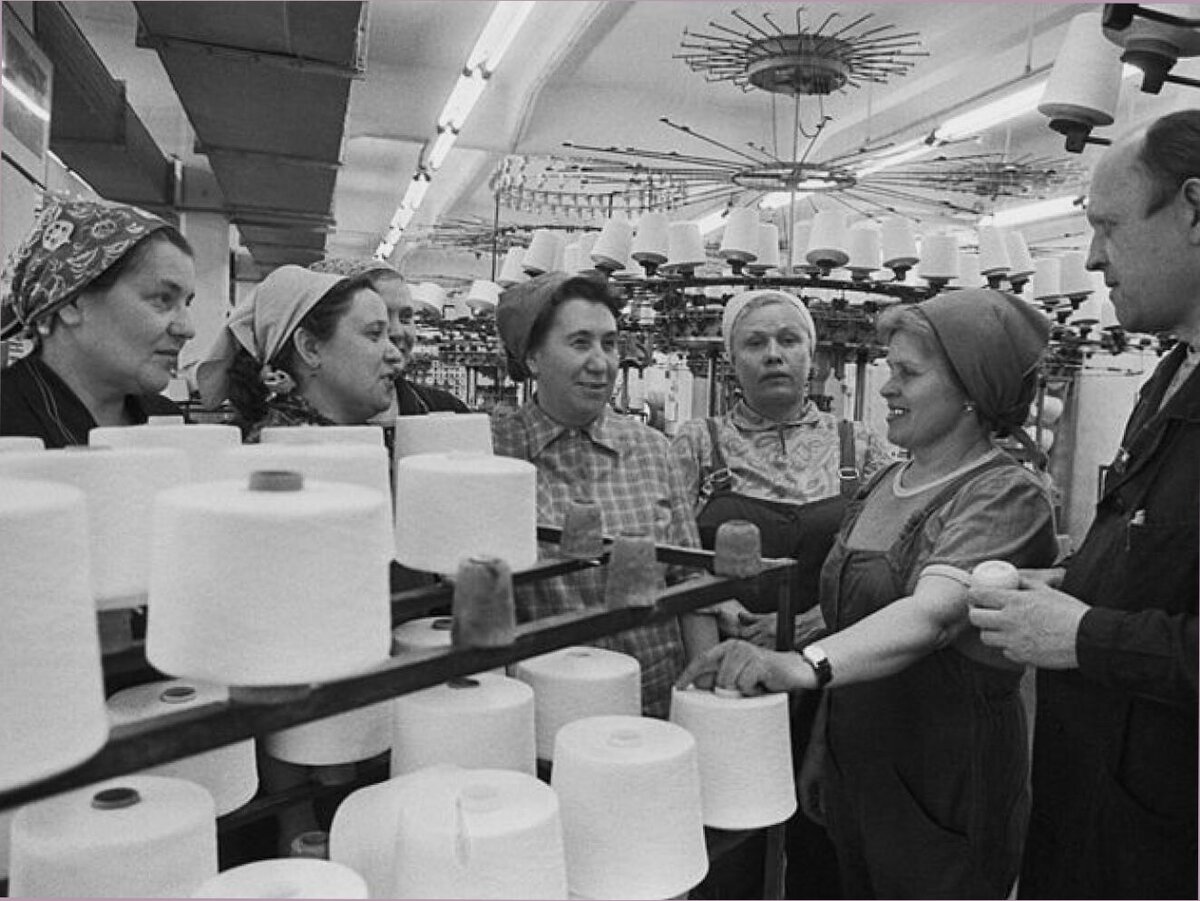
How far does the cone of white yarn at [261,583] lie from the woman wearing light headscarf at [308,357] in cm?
107

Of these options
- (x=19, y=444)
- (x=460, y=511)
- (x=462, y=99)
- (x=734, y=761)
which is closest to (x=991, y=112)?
(x=462, y=99)

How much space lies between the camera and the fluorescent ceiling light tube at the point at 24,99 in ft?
9.39

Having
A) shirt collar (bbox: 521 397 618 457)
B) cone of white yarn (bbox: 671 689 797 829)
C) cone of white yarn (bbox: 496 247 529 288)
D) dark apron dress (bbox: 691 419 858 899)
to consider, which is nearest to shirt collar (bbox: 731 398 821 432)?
dark apron dress (bbox: 691 419 858 899)

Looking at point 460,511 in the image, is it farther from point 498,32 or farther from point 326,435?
point 498,32

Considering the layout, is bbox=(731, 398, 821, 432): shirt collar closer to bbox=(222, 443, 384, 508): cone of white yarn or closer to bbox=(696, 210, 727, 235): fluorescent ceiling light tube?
bbox=(222, 443, 384, 508): cone of white yarn

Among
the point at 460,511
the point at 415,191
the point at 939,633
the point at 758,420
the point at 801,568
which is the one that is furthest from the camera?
the point at 415,191

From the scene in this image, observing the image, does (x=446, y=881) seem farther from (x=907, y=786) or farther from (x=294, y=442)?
(x=907, y=786)

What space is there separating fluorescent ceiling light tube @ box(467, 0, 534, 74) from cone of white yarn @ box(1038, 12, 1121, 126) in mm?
2503

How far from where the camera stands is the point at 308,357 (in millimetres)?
1812

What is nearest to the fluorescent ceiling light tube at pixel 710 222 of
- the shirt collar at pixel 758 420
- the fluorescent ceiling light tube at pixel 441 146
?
the fluorescent ceiling light tube at pixel 441 146

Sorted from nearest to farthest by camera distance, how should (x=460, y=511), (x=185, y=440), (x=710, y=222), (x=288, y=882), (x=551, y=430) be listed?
(x=288, y=882)
(x=460, y=511)
(x=185, y=440)
(x=551, y=430)
(x=710, y=222)

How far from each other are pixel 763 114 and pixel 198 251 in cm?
492

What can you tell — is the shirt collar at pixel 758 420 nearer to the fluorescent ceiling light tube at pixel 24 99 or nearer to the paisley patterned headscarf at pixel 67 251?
the paisley patterned headscarf at pixel 67 251

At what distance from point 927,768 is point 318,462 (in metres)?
1.17
